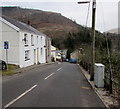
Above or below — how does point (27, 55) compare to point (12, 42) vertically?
below

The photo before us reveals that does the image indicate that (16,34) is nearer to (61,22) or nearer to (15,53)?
(15,53)

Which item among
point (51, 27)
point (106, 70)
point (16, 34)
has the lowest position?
point (106, 70)

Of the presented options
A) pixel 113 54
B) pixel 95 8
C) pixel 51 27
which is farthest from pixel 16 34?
pixel 51 27

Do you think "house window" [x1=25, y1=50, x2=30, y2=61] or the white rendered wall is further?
"house window" [x1=25, y1=50, x2=30, y2=61]

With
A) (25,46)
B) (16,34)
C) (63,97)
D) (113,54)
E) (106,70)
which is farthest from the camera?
(25,46)

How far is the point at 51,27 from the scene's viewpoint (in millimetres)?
177625

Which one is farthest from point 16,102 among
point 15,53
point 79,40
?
point 79,40

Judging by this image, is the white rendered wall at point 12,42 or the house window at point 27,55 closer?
the white rendered wall at point 12,42

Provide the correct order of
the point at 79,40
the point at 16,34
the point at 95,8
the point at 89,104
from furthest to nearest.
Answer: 1. the point at 79,40
2. the point at 16,34
3. the point at 95,8
4. the point at 89,104

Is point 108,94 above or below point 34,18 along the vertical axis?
below

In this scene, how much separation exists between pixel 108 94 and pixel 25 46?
22.6 metres

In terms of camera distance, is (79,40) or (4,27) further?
(79,40)

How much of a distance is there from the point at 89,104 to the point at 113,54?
5.91m

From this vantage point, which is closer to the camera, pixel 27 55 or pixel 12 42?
pixel 12 42
